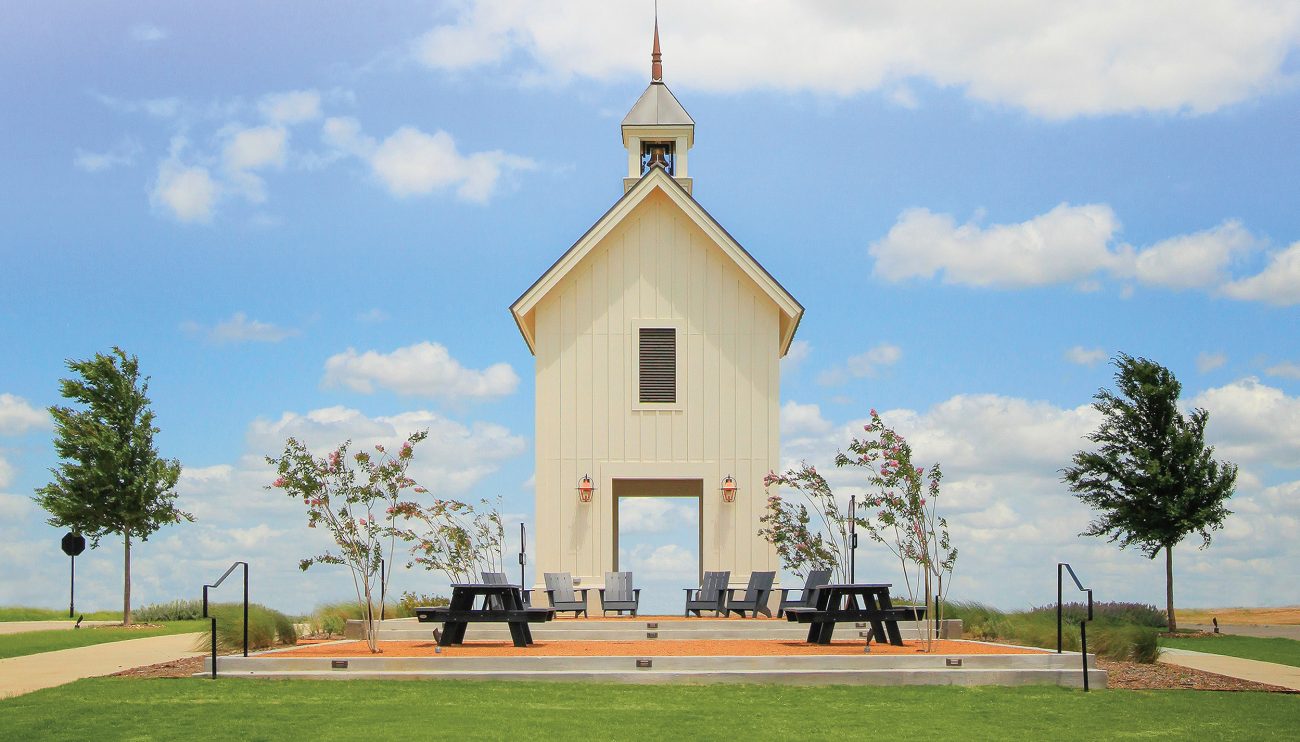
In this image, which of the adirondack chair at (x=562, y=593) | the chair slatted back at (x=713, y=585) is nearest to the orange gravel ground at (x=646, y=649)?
the adirondack chair at (x=562, y=593)

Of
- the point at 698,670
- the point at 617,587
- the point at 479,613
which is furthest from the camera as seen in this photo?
the point at 617,587

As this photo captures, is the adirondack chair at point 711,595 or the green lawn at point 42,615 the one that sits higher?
the adirondack chair at point 711,595

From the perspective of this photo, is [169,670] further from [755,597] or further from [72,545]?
[72,545]

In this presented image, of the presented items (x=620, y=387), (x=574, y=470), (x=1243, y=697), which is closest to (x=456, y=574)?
(x=574, y=470)

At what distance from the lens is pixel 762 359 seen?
2253cm

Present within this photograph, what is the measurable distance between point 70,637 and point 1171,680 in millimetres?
18772

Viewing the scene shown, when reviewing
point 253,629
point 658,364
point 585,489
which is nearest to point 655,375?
point 658,364

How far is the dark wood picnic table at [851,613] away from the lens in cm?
1633

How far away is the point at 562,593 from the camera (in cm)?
2070

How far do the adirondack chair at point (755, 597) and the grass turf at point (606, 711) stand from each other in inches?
268

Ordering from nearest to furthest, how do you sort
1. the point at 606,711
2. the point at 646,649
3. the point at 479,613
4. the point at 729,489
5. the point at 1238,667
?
the point at 606,711 < the point at 646,649 < the point at 479,613 < the point at 1238,667 < the point at 729,489

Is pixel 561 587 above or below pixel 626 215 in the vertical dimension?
below

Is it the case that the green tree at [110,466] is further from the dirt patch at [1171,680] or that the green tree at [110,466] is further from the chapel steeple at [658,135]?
the dirt patch at [1171,680]

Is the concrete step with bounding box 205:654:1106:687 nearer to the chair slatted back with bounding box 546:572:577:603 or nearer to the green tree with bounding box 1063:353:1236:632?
the chair slatted back with bounding box 546:572:577:603
